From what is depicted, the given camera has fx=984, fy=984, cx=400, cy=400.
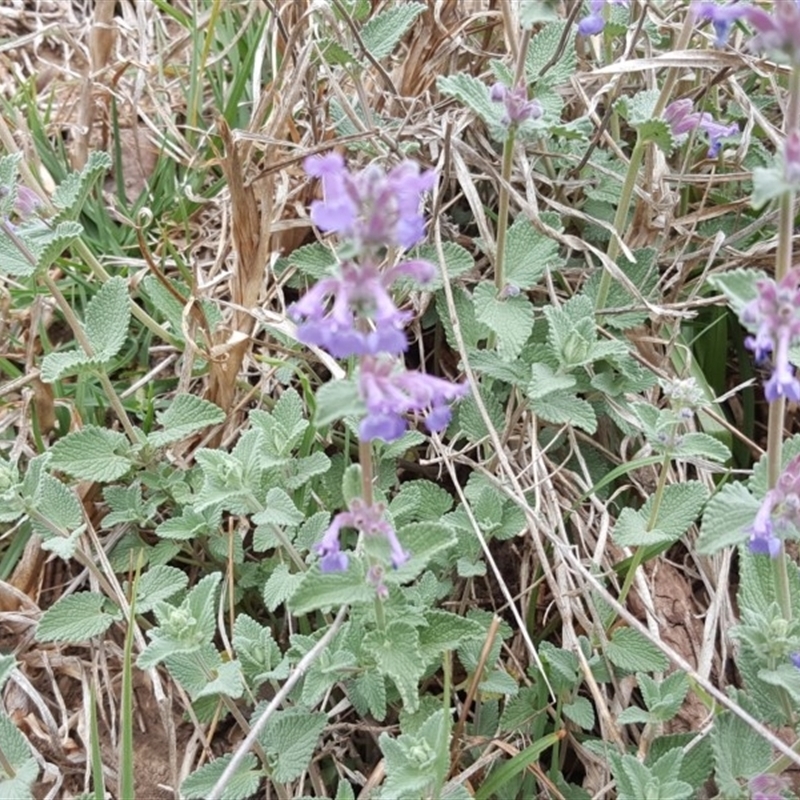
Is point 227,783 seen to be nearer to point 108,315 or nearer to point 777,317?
point 108,315

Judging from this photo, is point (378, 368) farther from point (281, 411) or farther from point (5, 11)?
point (5, 11)

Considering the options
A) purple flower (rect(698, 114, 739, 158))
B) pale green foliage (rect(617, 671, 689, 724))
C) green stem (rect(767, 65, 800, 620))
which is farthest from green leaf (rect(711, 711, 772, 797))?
purple flower (rect(698, 114, 739, 158))

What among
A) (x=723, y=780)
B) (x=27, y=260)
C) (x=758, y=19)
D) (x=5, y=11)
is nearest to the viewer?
(x=758, y=19)

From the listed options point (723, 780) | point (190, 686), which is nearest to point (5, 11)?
point (190, 686)

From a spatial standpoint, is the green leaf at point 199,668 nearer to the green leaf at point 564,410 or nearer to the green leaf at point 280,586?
the green leaf at point 280,586

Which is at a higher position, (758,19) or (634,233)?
(758,19)

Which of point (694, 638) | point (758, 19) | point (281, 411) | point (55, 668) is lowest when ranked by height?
point (694, 638)

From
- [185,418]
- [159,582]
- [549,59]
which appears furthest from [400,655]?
[549,59]
